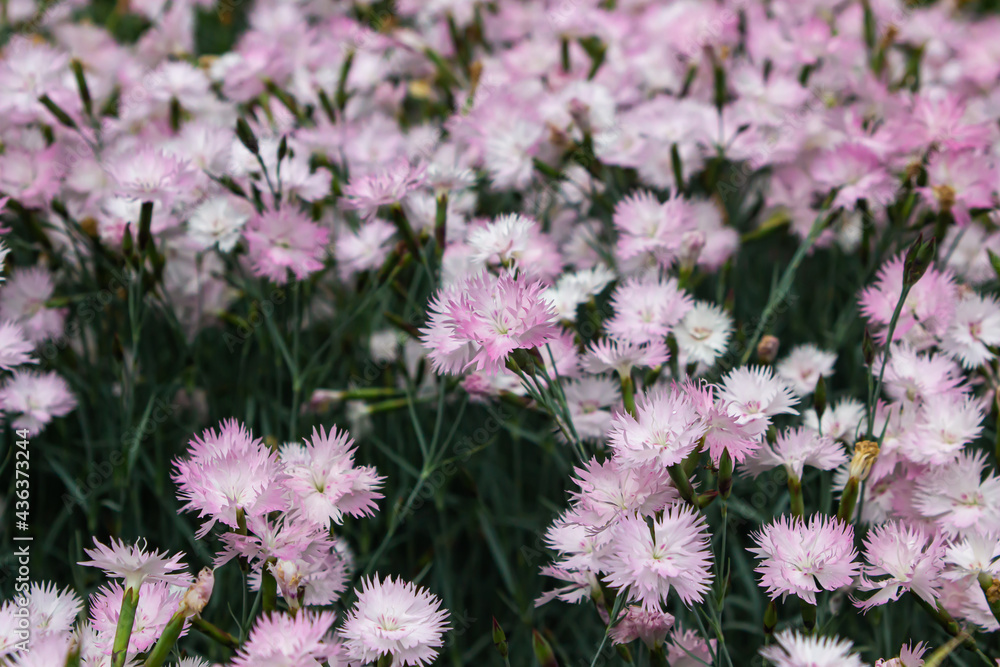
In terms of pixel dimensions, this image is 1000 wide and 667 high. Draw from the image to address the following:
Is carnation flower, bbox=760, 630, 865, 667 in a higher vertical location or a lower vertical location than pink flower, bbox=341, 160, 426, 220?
lower

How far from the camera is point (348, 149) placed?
1.55 metres

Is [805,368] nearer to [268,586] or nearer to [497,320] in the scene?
[497,320]

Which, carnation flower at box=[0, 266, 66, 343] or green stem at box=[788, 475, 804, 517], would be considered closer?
green stem at box=[788, 475, 804, 517]

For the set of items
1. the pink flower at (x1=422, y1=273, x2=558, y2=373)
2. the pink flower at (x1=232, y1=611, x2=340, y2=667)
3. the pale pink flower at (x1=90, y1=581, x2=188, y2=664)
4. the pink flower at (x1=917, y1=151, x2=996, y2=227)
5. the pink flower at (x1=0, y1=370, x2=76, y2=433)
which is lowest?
the pink flower at (x1=0, y1=370, x2=76, y2=433)

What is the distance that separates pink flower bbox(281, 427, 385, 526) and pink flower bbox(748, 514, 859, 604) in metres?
0.42

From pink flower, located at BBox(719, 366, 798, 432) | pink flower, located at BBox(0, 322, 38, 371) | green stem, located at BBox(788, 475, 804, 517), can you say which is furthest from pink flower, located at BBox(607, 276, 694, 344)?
pink flower, located at BBox(0, 322, 38, 371)

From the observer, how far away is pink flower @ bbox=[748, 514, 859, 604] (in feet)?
2.60

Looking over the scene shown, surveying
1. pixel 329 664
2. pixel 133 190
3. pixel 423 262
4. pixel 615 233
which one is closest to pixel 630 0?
pixel 615 233

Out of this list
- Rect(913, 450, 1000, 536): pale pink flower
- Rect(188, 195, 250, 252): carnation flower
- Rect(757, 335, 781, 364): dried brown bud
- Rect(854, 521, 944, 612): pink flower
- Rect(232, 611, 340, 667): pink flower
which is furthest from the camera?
Rect(188, 195, 250, 252): carnation flower

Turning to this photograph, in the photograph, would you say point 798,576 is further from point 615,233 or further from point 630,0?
point 630,0

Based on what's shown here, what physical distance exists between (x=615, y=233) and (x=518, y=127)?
28 cm

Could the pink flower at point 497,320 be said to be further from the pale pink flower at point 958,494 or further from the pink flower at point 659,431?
the pale pink flower at point 958,494

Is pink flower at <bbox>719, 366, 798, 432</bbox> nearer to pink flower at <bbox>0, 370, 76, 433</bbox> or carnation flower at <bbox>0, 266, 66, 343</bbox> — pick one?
pink flower at <bbox>0, 370, 76, 433</bbox>

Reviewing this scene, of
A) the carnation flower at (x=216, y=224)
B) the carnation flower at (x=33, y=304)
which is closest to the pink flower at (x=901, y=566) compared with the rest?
the carnation flower at (x=216, y=224)
